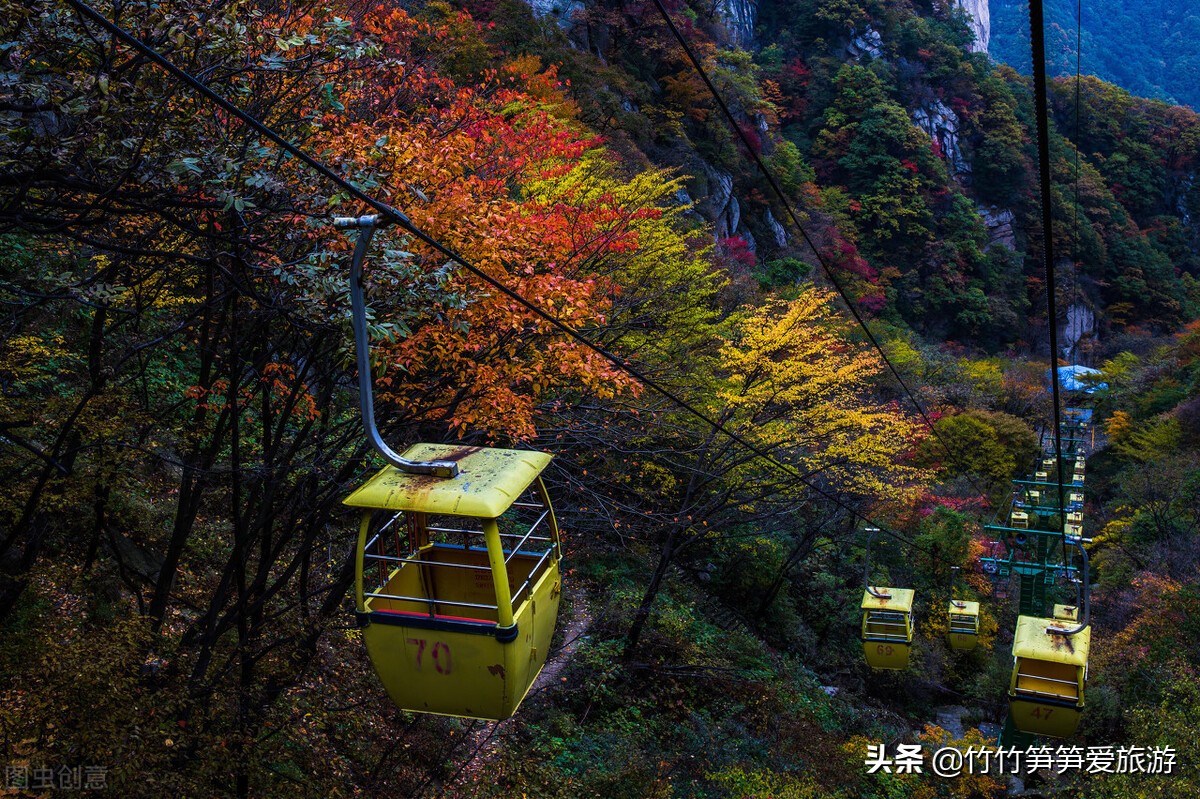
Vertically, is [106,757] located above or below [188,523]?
below

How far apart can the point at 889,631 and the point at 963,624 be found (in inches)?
172

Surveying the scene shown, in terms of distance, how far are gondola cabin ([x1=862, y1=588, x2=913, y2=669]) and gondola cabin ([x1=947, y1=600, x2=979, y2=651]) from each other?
261 cm

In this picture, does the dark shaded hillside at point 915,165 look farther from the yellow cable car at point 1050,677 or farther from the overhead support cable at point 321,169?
the overhead support cable at point 321,169

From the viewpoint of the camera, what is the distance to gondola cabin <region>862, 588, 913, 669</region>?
40.7ft

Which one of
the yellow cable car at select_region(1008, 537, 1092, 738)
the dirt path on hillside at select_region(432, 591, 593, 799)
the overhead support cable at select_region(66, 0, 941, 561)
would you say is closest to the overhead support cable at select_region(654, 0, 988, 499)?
the overhead support cable at select_region(66, 0, 941, 561)

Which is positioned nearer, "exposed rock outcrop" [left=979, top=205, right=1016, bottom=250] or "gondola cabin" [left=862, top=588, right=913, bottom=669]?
"gondola cabin" [left=862, top=588, right=913, bottom=669]

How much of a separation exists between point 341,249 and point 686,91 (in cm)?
2703

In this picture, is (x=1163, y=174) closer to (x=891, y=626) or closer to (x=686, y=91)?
(x=686, y=91)

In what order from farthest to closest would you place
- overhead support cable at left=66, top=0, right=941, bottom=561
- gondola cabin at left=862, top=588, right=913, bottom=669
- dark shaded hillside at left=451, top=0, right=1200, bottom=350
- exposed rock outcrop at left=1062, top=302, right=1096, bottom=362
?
exposed rock outcrop at left=1062, top=302, right=1096, bottom=362, dark shaded hillside at left=451, top=0, right=1200, bottom=350, gondola cabin at left=862, top=588, right=913, bottom=669, overhead support cable at left=66, top=0, right=941, bottom=561

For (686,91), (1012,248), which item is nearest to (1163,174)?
(1012,248)

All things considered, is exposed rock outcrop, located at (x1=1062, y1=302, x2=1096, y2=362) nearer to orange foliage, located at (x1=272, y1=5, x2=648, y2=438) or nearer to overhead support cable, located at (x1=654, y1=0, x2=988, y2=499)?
overhead support cable, located at (x1=654, y1=0, x2=988, y2=499)

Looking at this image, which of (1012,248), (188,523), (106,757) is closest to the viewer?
Result: (106,757)

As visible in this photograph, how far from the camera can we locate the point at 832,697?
1642cm

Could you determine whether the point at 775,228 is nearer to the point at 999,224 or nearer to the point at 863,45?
the point at 863,45
